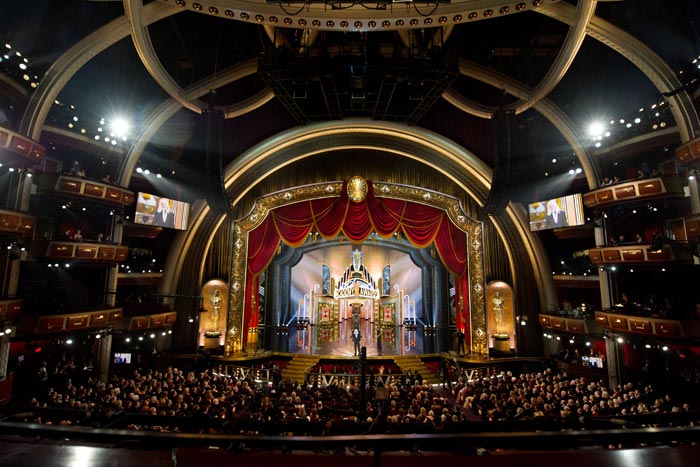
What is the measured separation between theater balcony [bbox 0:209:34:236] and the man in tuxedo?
22.0 metres

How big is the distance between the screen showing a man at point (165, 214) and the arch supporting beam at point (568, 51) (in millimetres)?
16597

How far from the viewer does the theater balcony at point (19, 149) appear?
1134 centimetres

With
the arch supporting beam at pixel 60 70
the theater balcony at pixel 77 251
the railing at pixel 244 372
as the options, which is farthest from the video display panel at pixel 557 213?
the theater balcony at pixel 77 251

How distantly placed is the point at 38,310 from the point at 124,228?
19.1 feet

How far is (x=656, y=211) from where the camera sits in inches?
648

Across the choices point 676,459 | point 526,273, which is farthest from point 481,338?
point 676,459

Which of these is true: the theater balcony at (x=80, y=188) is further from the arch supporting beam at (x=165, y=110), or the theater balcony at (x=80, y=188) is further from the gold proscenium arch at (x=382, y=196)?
the gold proscenium arch at (x=382, y=196)

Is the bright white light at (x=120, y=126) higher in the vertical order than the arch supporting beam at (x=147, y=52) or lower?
lower

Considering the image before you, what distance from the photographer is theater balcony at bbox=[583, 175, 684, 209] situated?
533 inches

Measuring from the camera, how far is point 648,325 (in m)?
13.2

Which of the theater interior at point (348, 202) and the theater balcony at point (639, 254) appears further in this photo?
the theater balcony at point (639, 254)

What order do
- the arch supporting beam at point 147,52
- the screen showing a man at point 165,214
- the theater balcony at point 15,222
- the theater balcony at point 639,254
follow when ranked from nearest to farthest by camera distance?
the arch supporting beam at point 147,52, the theater balcony at point 15,222, the theater balcony at point 639,254, the screen showing a man at point 165,214

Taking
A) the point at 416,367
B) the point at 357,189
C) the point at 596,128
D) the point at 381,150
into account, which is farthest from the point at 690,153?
the point at 416,367

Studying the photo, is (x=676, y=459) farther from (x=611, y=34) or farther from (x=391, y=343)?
(x=391, y=343)
